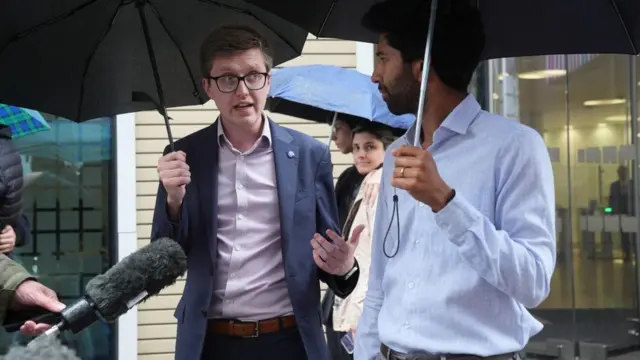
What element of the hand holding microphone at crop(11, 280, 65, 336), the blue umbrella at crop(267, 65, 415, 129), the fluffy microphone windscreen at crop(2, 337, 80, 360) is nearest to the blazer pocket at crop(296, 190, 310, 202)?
the hand holding microphone at crop(11, 280, 65, 336)

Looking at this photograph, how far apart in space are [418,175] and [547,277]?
20.4 inches

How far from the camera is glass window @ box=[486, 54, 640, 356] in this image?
307 inches

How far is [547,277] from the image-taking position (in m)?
2.65

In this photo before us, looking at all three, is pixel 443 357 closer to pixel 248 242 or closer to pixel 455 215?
pixel 455 215

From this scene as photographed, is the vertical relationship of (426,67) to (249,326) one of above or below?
above

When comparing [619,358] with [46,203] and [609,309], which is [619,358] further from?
[46,203]

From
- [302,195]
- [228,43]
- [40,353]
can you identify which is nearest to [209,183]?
[302,195]

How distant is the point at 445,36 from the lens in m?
2.85

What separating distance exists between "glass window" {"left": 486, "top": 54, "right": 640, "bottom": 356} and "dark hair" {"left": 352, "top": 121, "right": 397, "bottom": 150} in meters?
2.64

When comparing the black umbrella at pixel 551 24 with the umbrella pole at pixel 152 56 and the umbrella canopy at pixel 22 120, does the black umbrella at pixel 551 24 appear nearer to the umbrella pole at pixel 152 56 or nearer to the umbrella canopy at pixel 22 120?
the umbrella pole at pixel 152 56

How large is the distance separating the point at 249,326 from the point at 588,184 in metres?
5.23

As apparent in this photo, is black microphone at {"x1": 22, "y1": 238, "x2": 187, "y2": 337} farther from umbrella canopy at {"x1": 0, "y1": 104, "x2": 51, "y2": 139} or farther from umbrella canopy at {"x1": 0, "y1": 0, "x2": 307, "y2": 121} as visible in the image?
umbrella canopy at {"x1": 0, "y1": 104, "x2": 51, "y2": 139}

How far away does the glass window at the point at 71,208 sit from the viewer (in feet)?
25.3

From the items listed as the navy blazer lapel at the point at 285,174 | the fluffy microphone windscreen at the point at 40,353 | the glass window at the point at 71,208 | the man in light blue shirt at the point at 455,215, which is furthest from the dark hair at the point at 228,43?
the glass window at the point at 71,208
